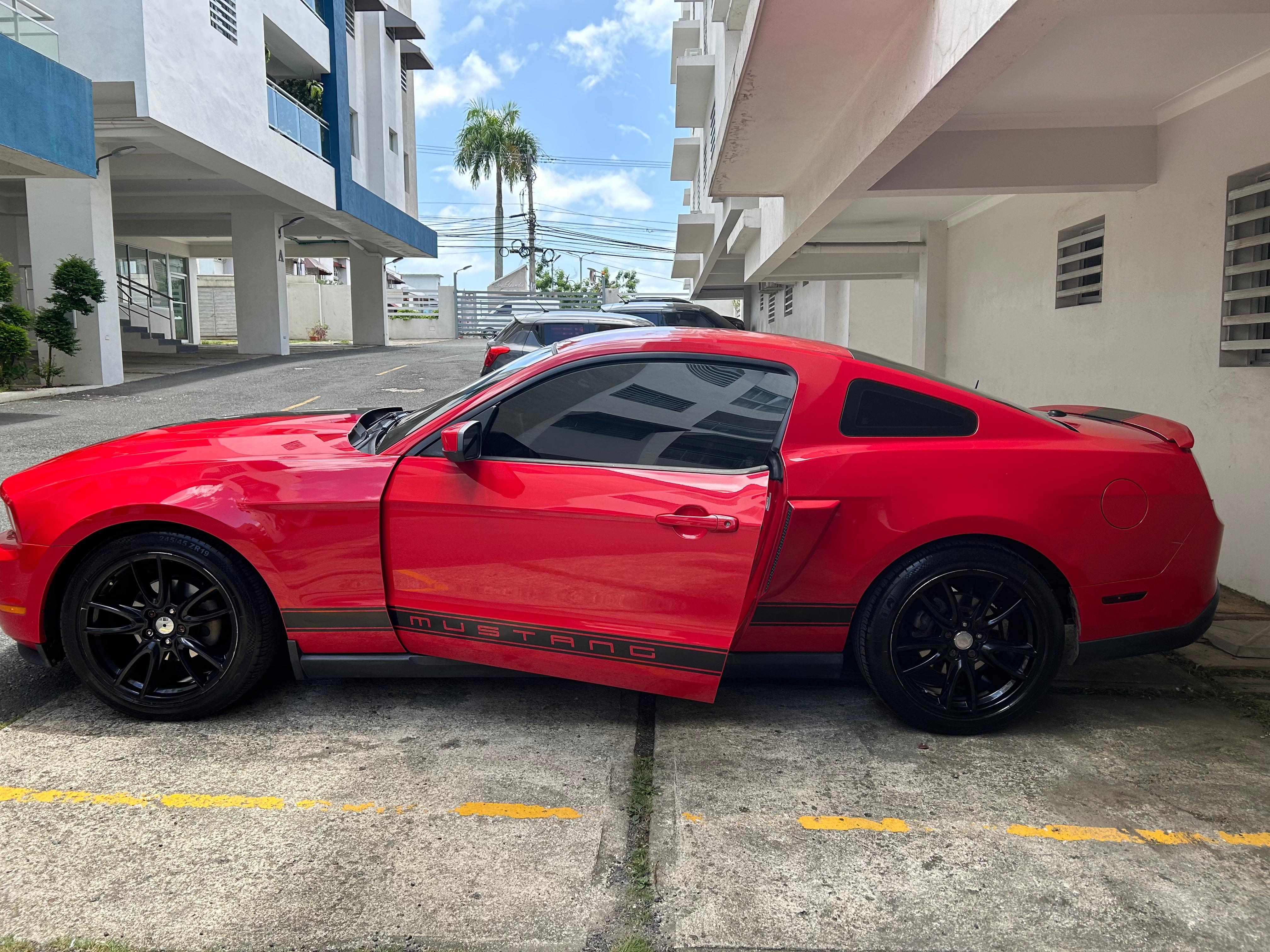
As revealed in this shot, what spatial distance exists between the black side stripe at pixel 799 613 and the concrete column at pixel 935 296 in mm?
8648

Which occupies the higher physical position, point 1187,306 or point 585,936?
point 1187,306

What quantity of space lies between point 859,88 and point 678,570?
4406mm

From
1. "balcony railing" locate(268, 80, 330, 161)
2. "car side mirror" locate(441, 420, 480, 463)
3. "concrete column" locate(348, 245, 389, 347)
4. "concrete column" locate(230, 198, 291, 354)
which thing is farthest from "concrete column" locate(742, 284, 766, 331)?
"car side mirror" locate(441, 420, 480, 463)

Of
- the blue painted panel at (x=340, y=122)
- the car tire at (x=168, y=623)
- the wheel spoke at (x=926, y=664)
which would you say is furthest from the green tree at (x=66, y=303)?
the wheel spoke at (x=926, y=664)

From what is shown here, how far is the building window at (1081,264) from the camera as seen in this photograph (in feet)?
24.8

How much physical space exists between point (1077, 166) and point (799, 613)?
4.73m

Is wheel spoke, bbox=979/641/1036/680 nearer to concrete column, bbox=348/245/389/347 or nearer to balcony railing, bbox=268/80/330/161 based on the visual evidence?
balcony railing, bbox=268/80/330/161

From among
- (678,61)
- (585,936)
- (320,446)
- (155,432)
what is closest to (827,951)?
(585,936)

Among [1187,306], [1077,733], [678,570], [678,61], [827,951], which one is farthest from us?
[678,61]

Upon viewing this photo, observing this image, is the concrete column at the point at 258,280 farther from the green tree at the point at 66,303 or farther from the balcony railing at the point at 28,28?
the balcony railing at the point at 28,28

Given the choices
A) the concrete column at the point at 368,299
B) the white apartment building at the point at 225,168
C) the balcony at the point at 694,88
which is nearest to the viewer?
the white apartment building at the point at 225,168

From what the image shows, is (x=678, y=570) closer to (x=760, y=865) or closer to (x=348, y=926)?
(x=760, y=865)

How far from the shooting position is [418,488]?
3.53 metres

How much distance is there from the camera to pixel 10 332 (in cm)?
1482
